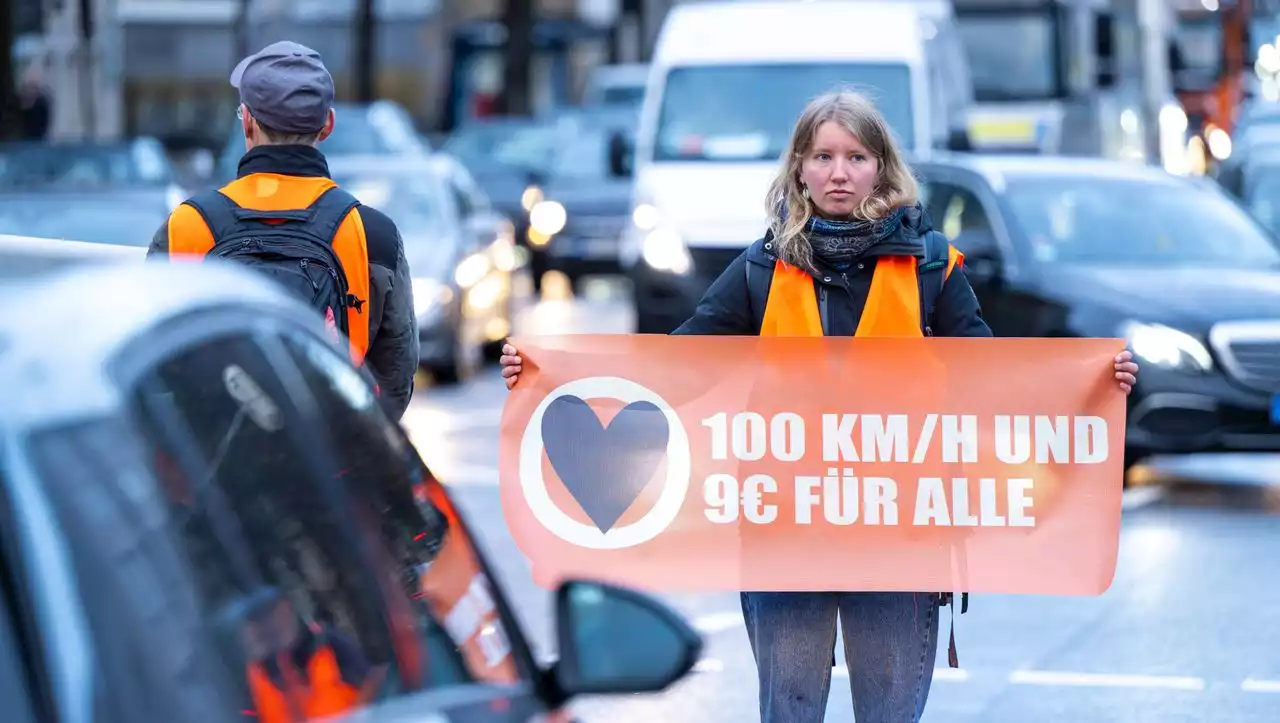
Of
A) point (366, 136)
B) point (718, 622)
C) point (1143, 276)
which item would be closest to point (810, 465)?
point (718, 622)

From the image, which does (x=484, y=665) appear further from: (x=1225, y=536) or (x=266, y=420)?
(x=1225, y=536)

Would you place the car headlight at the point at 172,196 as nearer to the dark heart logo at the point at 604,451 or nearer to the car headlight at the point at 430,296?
the car headlight at the point at 430,296

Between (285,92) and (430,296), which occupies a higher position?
(285,92)

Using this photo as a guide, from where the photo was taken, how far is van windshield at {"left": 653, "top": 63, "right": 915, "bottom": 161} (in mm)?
16406

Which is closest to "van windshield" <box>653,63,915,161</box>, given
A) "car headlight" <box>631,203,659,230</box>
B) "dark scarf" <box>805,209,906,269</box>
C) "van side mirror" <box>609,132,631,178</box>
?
"car headlight" <box>631,203,659,230</box>

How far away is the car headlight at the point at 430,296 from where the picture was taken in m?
16.6

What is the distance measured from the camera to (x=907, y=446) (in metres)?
5.38

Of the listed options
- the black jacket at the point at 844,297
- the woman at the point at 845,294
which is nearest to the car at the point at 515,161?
the black jacket at the point at 844,297

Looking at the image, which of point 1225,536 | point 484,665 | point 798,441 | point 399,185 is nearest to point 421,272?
point 399,185

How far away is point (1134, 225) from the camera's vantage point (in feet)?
43.5

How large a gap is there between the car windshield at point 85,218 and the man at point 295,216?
26.8 ft

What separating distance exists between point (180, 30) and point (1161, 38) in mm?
32144

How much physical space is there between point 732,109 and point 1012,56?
11.3 metres

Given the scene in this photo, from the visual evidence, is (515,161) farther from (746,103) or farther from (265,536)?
(265,536)
